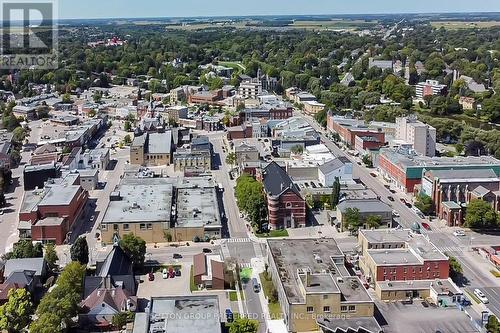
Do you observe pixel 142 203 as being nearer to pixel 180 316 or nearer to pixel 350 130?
pixel 180 316

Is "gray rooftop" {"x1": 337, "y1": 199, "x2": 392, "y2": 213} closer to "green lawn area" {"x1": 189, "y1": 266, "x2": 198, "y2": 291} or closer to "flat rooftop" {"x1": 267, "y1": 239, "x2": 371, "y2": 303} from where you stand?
"flat rooftop" {"x1": 267, "y1": 239, "x2": 371, "y2": 303}

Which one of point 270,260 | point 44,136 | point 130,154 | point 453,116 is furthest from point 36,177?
point 453,116

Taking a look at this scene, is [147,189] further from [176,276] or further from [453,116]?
[453,116]

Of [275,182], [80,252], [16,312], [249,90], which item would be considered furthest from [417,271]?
[249,90]

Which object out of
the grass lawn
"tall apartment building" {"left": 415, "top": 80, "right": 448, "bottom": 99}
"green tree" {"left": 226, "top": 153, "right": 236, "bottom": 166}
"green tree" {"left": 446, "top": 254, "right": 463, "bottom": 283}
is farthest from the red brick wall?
"tall apartment building" {"left": 415, "top": 80, "right": 448, "bottom": 99}

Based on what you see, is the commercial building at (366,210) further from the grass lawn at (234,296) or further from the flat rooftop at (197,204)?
the grass lawn at (234,296)

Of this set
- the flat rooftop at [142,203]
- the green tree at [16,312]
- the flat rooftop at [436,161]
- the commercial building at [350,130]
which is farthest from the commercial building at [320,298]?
the commercial building at [350,130]
